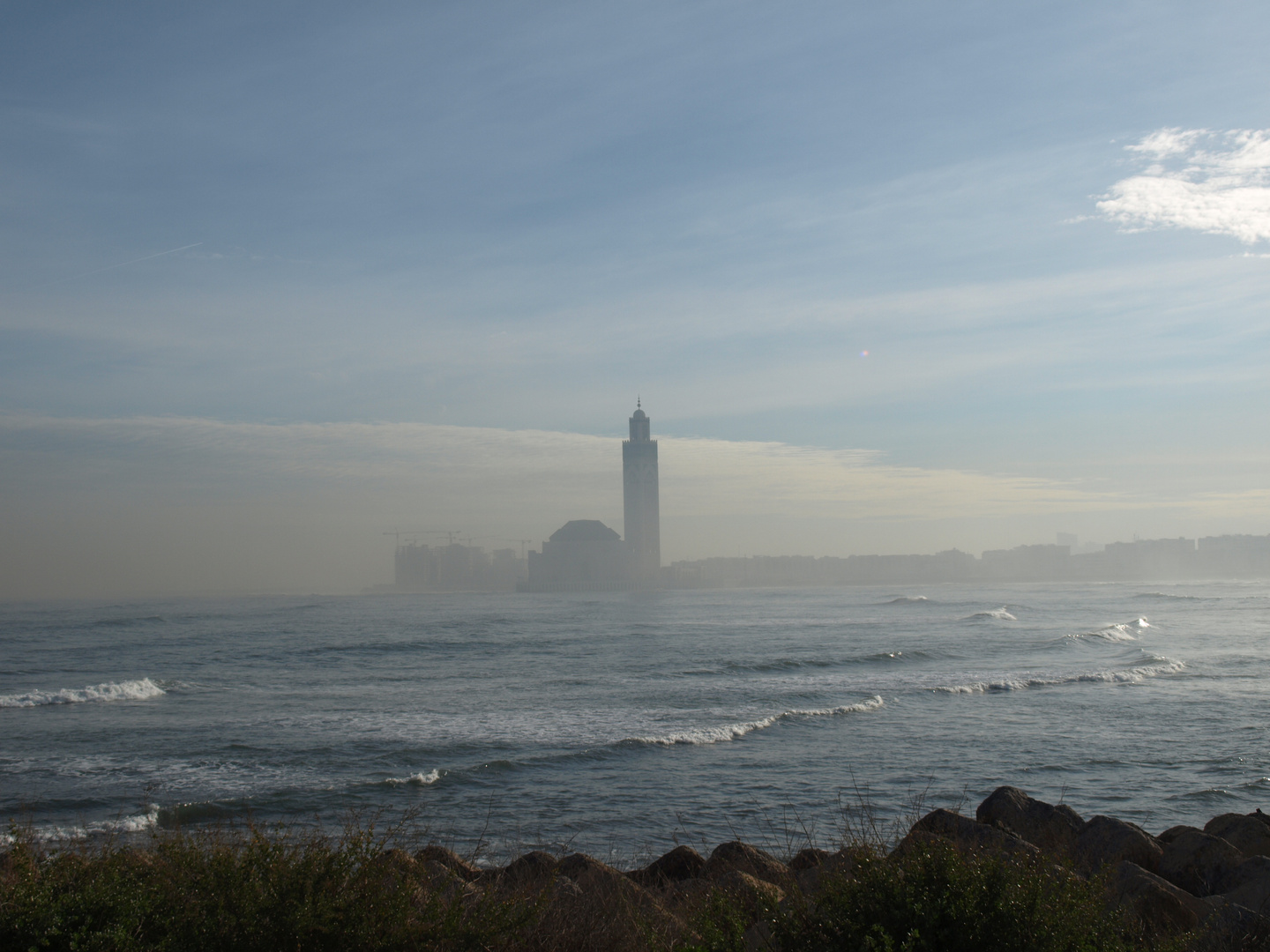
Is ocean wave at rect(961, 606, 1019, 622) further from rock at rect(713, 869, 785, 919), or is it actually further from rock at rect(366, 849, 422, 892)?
rock at rect(366, 849, 422, 892)

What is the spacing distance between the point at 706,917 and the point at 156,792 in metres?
12.5

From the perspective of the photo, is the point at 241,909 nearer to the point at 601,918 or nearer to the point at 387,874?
the point at 387,874

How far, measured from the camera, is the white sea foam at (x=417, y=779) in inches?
538

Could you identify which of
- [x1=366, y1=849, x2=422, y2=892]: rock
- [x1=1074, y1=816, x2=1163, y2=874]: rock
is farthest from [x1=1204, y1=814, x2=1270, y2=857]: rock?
[x1=366, y1=849, x2=422, y2=892]: rock

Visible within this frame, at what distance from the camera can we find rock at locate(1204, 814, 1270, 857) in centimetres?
784

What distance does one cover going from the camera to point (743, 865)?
7238 millimetres

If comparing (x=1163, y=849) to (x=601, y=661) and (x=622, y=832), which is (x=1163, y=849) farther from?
(x=601, y=661)

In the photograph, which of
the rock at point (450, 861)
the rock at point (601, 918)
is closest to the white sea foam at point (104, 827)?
the rock at point (450, 861)

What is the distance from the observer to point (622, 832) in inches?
428

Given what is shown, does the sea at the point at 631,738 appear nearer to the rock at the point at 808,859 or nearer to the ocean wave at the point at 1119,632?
the ocean wave at the point at 1119,632

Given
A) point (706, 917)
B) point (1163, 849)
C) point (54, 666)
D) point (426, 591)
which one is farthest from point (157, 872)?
point (426, 591)

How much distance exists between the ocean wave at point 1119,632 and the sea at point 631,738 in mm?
1340

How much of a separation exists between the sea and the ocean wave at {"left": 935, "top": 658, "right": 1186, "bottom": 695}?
0.42 feet

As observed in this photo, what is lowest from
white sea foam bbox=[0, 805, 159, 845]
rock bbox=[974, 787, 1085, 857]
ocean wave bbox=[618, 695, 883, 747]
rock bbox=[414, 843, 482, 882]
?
ocean wave bbox=[618, 695, 883, 747]
